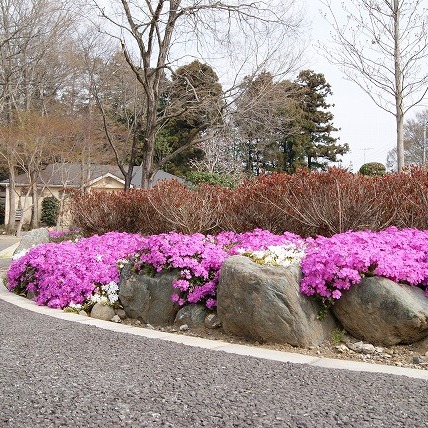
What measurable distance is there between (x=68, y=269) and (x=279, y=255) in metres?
2.71

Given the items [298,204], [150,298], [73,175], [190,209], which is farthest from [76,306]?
[73,175]

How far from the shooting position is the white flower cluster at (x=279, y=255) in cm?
457

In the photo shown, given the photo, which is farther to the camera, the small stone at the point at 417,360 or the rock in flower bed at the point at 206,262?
the rock in flower bed at the point at 206,262

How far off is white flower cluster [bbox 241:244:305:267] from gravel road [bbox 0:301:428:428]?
120cm

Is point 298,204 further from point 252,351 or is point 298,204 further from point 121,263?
point 252,351

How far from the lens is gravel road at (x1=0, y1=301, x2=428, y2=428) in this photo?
229cm

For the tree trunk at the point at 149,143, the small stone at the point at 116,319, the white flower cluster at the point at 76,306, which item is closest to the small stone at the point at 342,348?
the small stone at the point at 116,319

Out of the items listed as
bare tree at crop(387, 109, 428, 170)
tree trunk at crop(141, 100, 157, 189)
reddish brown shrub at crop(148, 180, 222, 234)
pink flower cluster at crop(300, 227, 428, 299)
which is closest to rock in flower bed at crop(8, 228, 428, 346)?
pink flower cluster at crop(300, 227, 428, 299)

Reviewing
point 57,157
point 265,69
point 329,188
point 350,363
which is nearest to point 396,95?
point 265,69

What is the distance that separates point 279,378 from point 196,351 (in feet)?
2.79

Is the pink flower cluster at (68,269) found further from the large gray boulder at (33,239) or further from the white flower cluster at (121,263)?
the large gray boulder at (33,239)

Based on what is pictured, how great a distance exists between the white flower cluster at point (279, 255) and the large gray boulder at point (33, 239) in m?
6.37

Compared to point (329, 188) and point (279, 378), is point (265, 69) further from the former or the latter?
point (279, 378)

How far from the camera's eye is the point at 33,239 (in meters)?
10.4
